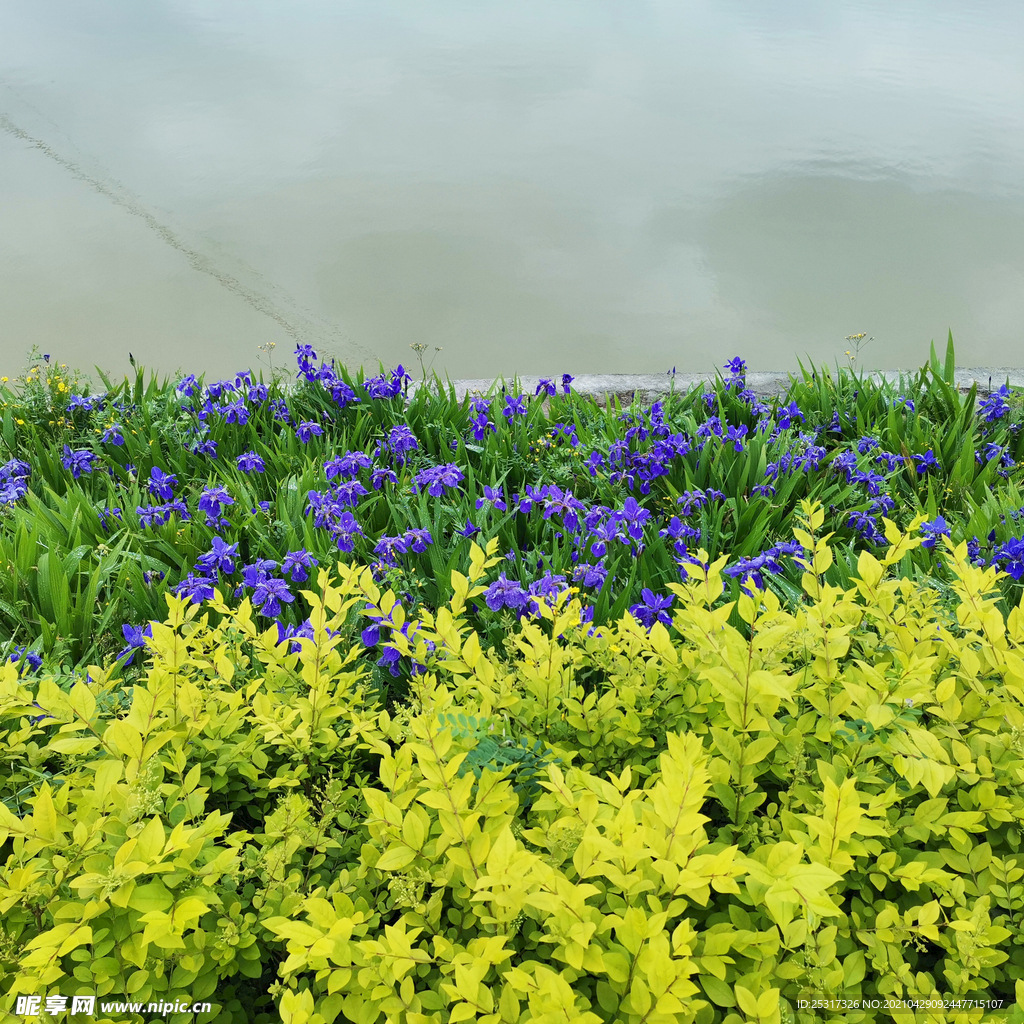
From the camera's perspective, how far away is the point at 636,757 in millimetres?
1261

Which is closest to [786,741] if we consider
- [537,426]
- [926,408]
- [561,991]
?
[561,991]

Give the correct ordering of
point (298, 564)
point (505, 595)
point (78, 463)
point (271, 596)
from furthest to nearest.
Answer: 1. point (78, 463)
2. point (298, 564)
3. point (271, 596)
4. point (505, 595)

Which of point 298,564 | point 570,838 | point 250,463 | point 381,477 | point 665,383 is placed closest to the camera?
point 570,838

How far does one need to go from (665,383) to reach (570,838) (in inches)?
120

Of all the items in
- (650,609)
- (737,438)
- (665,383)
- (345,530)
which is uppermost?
(665,383)

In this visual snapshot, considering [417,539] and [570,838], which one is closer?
[570,838]

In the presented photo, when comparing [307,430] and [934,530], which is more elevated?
[307,430]

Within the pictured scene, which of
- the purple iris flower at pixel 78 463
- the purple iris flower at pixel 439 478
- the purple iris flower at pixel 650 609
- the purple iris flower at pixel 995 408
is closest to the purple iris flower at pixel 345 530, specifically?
the purple iris flower at pixel 439 478

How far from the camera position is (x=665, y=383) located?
146 inches

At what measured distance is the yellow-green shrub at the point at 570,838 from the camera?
839 mm

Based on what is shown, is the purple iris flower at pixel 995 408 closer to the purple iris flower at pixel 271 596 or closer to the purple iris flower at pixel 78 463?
the purple iris flower at pixel 271 596

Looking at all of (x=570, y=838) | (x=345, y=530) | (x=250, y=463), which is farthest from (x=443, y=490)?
(x=570, y=838)

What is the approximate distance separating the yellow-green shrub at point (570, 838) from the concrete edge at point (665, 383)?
238 centimetres

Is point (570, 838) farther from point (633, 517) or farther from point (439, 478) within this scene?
point (439, 478)
